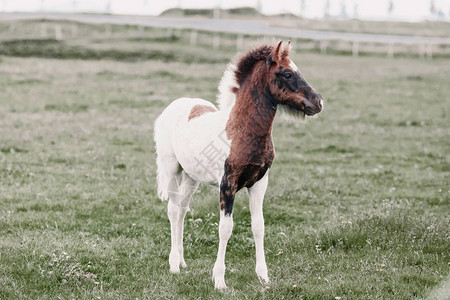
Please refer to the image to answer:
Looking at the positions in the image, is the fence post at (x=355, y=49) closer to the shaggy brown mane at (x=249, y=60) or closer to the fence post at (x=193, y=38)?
the fence post at (x=193, y=38)

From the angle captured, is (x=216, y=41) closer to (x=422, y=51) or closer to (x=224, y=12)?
(x=422, y=51)

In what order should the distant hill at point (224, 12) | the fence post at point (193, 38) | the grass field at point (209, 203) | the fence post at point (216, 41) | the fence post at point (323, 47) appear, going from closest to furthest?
the grass field at point (209, 203), the fence post at point (216, 41), the fence post at point (323, 47), the fence post at point (193, 38), the distant hill at point (224, 12)

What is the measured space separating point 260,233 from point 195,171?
116 cm

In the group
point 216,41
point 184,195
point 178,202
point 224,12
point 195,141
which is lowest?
point 178,202

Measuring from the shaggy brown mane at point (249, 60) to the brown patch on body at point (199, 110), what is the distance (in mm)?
833

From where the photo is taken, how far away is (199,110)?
7.09 meters

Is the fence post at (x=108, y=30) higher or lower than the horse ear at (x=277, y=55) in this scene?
higher

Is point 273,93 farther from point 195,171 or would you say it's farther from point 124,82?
point 124,82

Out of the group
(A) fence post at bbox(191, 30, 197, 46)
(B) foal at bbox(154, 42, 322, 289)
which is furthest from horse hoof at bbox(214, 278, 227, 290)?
(A) fence post at bbox(191, 30, 197, 46)

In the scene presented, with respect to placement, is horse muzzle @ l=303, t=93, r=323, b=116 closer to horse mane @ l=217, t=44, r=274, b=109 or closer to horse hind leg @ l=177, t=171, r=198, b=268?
horse mane @ l=217, t=44, r=274, b=109

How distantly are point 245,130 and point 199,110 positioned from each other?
48.2 inches

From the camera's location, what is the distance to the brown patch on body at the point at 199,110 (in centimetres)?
699

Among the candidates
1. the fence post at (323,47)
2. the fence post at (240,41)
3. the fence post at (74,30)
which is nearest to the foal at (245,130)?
the fence post at (240,41)

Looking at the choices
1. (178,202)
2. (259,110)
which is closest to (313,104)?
(259,110)
